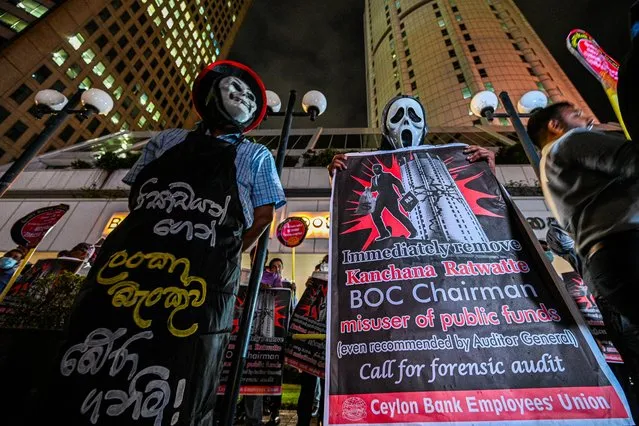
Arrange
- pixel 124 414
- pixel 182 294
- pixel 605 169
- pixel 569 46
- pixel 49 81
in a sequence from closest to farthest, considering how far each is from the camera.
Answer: pixel 124 414 → pixel 182 294 → pixel 605 169 → pixel 569 46 → pixel 49 81

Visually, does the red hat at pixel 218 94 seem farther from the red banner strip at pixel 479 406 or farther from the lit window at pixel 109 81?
the lit window at pixel 109 81

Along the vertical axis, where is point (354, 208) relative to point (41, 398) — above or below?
above

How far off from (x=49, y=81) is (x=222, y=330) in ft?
170

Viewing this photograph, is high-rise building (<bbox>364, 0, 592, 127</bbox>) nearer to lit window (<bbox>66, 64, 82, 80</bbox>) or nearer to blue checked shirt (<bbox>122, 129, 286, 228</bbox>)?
blue checked shirt (<bbox>122, 129, 286, 228</bbox>)

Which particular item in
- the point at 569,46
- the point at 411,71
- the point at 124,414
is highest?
the point at 411,71

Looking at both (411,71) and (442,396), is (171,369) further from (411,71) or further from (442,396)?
(411,71)

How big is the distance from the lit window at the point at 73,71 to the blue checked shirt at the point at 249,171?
52.3 metres

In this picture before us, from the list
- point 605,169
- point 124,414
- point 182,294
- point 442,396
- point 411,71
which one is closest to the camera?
point 124,414

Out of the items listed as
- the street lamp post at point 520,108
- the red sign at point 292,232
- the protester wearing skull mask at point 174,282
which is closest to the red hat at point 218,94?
the protester wearing skull mask at point 174,282

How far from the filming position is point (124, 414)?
37.9 inches

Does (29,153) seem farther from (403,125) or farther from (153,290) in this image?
(403,125)

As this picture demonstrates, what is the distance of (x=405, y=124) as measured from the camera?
330 centimetres

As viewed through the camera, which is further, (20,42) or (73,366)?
(20,42)

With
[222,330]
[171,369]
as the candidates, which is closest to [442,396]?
[222,330]
